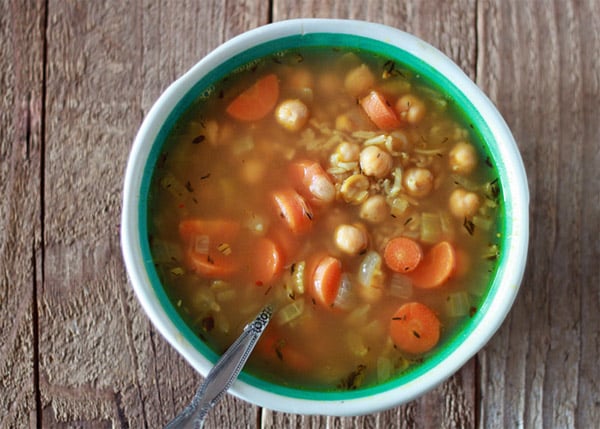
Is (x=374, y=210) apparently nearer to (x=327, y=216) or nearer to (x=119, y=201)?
(x=327, y=216)

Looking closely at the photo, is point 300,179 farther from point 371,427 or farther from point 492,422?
point 492,422

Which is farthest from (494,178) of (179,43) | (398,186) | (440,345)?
(179,43)

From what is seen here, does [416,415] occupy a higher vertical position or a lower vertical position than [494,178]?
lower

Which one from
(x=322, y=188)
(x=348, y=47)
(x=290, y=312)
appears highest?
(x=348, y=47)

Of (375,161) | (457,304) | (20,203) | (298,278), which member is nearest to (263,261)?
(298,278)

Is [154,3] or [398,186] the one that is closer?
[398,186]

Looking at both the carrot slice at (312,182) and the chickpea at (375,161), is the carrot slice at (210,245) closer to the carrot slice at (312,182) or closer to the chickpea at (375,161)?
the carrot slice at (312,182)
